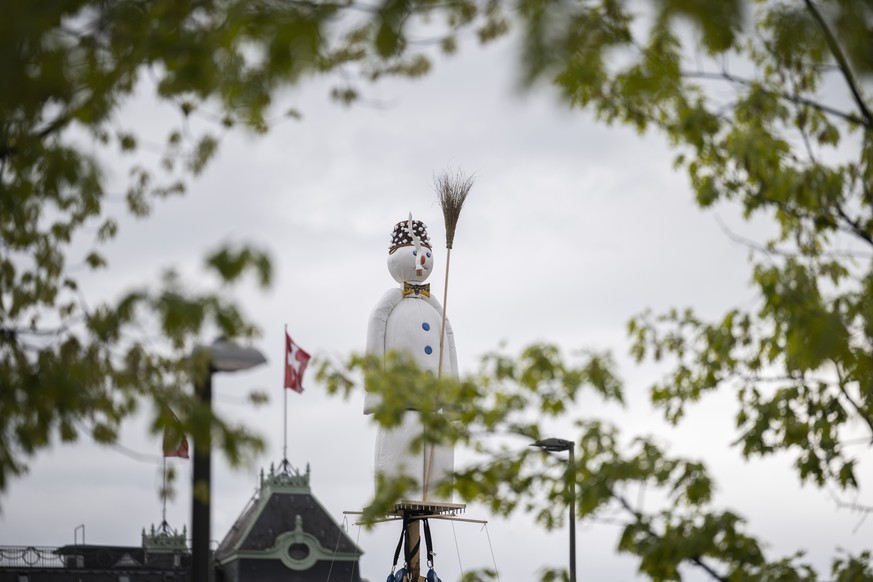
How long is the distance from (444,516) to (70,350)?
11.3 metres

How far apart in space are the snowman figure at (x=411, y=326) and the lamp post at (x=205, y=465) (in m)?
9.02

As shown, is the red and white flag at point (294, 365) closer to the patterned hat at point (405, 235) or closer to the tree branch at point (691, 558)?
the patterned hat at point (405, 235)

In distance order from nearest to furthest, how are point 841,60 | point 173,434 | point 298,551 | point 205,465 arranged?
point 173,434 < point 841,60 < point 205,465 < point 298,551

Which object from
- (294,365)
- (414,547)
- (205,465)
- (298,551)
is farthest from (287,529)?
(205,465)

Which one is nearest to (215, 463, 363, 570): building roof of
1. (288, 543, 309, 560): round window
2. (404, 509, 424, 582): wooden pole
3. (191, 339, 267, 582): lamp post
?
(288, 543, 309, 560): round window

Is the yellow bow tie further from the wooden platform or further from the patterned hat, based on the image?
Answer: the wooden platform

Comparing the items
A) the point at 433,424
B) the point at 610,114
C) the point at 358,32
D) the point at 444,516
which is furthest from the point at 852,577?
the point at 444,516

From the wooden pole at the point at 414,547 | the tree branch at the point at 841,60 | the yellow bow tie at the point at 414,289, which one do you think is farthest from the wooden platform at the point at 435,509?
the tree branch at the point at 841,60

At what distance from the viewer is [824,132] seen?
10.5 metres

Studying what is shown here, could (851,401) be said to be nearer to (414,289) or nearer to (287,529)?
(414,289)

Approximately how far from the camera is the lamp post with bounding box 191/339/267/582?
9.25 m

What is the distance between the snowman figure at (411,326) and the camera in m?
19.5

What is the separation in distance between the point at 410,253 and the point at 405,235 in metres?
0.33

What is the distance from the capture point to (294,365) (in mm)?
26625
